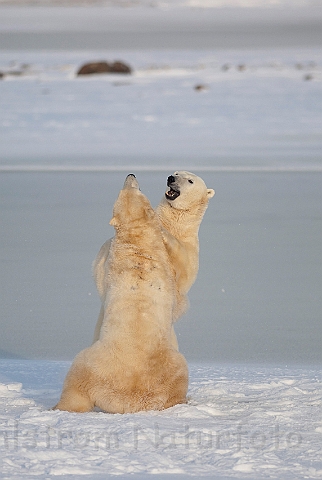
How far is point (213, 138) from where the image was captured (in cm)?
1321

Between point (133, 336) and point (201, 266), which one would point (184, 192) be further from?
point (201, 266)

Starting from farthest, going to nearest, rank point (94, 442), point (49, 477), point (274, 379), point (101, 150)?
point (101, 150)
point (274, 379)
point (94, 442)
point (49, 477)

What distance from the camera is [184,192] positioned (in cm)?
418

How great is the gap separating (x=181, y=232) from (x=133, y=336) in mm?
821

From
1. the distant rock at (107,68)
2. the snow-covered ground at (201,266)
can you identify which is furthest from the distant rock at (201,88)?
the distant rock at (107,68)

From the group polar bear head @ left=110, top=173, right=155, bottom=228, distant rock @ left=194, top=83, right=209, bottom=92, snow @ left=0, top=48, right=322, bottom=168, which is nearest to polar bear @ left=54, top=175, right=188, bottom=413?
polar bear head @ left=110, top=173, right=155, bottom=228

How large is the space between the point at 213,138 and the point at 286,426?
33.4 feet

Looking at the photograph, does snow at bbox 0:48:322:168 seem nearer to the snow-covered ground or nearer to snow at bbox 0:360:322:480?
the snow-covered ground

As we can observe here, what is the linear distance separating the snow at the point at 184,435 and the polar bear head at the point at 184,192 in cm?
84

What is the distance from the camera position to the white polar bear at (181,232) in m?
3.74

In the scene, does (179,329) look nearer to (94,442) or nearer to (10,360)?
(10,360)

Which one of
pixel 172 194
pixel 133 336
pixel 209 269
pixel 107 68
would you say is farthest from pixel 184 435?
pixel 107 68

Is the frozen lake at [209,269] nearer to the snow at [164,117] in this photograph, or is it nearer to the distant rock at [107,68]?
the snow at [164,117]

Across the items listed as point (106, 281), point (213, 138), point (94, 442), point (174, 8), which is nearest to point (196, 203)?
point (106, 281)
